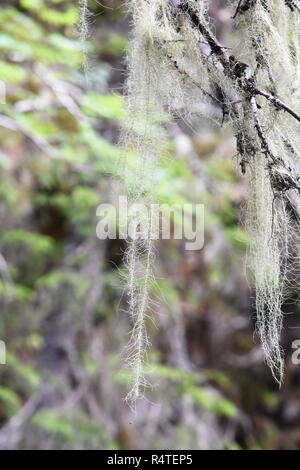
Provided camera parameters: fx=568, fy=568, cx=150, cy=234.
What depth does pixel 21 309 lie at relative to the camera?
4.04 meters

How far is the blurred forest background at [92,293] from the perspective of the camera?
375 cm

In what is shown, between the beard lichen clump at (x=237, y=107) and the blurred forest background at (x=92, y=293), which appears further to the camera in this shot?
the blurred forest background at (x=92, y=293)

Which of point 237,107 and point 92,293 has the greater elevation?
point 237,107

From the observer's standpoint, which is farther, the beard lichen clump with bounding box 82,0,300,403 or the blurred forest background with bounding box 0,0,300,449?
the blurred forest background with bounding box 0,0,300,449

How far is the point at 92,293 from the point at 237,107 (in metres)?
3.16

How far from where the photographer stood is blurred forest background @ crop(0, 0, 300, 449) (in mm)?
3754

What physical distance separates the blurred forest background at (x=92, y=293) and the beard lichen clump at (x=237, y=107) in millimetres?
2328

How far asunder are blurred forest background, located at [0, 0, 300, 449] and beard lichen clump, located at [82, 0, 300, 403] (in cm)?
233

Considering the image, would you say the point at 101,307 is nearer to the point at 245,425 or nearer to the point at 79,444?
the point at 79,444

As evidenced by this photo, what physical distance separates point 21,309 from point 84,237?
72 cm

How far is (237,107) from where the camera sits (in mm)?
1103

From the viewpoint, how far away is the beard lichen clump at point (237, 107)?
3.54 feet

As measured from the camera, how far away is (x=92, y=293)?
4137mm

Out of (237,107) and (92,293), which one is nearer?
(237,107)
